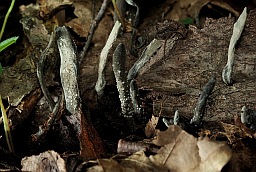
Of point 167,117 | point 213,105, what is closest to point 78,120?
point 167,117

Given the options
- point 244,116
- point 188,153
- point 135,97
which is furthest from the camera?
point 135,97

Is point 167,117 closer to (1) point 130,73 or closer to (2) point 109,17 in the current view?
(1) point 130,73

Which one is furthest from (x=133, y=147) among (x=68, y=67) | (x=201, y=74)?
(x=201, y=74)

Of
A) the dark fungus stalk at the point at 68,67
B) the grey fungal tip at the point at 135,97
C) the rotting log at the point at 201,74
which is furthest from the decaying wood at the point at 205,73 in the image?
the dark fungus stalk at the point at 68,67

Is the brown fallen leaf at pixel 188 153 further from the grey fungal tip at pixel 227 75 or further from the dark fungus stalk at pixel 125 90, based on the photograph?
the grey fungal tip at pixel 227 75

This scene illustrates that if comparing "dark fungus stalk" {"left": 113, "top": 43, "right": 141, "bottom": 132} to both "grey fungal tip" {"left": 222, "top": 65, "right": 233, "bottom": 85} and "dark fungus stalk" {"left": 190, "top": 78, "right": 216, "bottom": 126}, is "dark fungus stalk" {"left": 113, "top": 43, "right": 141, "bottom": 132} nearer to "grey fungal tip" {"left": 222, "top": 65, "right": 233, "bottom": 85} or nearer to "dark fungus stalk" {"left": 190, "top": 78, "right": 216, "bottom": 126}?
"dark fungus stalk" {"left": 190, "top": 78, "right": 216, "bottom": 126}

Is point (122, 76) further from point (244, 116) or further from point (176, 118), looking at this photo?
point (244, 116)
